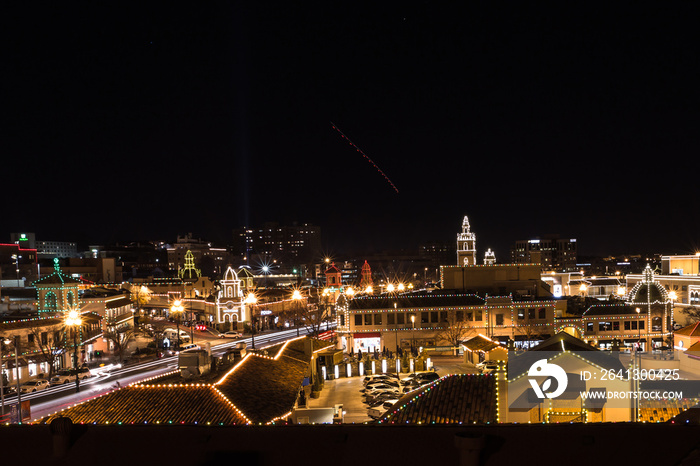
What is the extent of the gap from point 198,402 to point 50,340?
968 inches

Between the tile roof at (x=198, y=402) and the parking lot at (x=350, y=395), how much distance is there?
4.08 meters

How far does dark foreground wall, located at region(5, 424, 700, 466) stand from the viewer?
24.5 feet

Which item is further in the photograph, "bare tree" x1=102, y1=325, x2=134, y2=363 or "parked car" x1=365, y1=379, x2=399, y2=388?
"bare tree" x1=102, y1=325, x2=134, y2=363

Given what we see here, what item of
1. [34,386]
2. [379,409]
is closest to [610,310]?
[379,409]

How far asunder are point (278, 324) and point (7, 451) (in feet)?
156

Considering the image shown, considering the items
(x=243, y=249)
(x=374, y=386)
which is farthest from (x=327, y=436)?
(x=243, y=249)

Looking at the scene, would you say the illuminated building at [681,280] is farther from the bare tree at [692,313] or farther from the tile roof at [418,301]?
the tile roof at [418,301]

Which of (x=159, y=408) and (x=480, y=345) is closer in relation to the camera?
(x=159, y=408)

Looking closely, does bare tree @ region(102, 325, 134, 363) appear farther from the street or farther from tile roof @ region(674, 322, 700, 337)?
tile roof @ region(674, 322, 700, 337)

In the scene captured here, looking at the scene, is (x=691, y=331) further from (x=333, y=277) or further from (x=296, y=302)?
(x=333, y=277)

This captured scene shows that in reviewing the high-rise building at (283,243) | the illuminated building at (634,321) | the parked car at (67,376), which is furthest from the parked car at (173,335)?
the high-rise building at (283,243)

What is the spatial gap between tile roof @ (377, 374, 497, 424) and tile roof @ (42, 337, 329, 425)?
3869 mm

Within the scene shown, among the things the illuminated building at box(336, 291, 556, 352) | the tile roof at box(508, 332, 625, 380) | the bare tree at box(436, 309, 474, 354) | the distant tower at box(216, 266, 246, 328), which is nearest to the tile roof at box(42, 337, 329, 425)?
the tile roof at box(508, 332, 625, 380)

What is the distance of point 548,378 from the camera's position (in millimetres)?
11352
